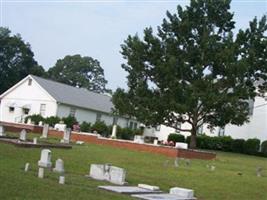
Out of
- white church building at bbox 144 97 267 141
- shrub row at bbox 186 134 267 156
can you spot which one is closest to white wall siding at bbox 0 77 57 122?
shrub row at bbox 186 134 267 156

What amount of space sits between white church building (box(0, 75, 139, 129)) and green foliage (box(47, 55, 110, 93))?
42764 millimetres

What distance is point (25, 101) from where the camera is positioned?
192 feet

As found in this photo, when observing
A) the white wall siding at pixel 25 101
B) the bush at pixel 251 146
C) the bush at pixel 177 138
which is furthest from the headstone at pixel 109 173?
the white wall siding at pixel 25 101

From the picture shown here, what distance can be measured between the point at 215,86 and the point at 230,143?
1395 centimetres

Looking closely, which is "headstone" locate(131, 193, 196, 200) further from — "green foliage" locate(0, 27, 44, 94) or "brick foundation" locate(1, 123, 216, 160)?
"green foliage" locate(0, 27, 44, 94)

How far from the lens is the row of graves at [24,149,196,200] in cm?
1487

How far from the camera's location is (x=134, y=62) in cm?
3884

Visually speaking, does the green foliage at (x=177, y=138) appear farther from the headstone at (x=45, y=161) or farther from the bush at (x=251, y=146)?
the headstone at (x=45, y=161)

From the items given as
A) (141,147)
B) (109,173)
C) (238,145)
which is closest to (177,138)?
(238,145)

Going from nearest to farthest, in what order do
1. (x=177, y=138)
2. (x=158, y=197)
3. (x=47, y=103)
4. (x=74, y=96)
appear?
(x=158, y=197)
(x=177, y=138)
(x=47, y=103)
(x=74, y=96)

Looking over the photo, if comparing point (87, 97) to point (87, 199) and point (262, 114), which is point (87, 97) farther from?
point (87, 199)

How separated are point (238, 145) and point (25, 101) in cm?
2182

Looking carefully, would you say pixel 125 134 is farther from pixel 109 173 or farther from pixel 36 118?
pixel 109 173

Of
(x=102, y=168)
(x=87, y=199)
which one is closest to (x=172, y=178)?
(x=102, y=168)
